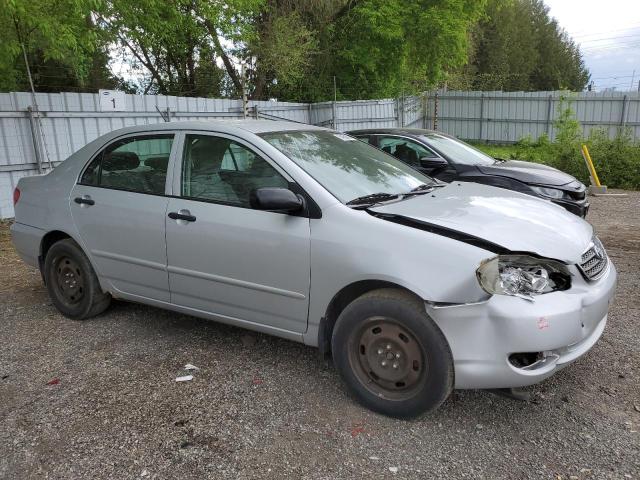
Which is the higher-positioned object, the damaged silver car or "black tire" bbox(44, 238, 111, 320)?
the damaged silver car

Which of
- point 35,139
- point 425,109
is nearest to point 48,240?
point 35,139

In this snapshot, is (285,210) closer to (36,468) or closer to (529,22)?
(36,468)

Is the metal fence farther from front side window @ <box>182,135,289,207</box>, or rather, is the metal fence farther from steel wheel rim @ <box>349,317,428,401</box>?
steel wheel rim @ <box>349,317,428,401</box>

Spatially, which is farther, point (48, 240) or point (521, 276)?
point (48, 240)

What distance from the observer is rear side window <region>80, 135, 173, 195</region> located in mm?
4078

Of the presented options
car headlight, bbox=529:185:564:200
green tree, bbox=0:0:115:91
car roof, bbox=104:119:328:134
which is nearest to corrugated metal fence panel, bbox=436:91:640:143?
car headlight, bbox=529:185:564:200

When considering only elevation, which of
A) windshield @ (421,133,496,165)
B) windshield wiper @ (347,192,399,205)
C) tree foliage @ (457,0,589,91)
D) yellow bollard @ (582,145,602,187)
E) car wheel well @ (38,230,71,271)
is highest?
tree foliage @ (457,0,589,91)

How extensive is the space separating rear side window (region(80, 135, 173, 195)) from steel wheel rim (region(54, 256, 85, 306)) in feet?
2.43

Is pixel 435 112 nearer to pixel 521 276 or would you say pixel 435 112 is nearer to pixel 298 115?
pixel 298 115

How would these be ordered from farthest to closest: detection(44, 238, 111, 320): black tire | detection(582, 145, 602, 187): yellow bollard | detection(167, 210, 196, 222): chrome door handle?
detection(582, 145, 602, 187): yellow bollard
detection(44, 238, 111, 320): black tire
detection(167, 210, 196, 222): chrome door handle

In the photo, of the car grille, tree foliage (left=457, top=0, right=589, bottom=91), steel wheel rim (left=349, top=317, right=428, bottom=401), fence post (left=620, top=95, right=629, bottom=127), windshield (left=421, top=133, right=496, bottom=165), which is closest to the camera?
steel wheel rim (left=349, top=317, right=428, bottom=401)

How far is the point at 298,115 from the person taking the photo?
626 inches

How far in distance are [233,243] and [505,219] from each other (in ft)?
5.66

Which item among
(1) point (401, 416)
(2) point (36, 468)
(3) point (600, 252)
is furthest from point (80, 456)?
(3) point (600, 252)
